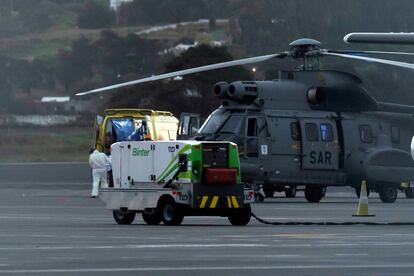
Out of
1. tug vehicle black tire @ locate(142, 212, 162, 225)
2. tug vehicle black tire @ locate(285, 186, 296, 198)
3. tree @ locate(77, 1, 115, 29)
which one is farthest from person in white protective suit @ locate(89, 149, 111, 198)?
tree @ locate(77, 1, 115, 29)

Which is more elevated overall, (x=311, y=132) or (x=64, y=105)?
(x=64, y=105)

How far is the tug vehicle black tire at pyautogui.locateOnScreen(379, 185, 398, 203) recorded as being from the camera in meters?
40.2

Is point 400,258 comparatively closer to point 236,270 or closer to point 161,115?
point 236,270

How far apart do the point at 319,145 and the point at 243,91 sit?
287cm

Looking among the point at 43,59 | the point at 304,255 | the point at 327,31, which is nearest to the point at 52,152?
the point at 327,31

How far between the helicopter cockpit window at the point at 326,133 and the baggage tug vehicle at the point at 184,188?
1156cm

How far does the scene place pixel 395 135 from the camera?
4106cm

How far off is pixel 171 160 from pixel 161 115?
18192 mm

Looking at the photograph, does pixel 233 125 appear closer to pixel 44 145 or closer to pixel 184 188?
pixel 184 188

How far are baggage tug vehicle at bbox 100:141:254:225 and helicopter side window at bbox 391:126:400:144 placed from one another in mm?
13517

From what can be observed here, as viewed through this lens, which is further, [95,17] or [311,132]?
[95,17]

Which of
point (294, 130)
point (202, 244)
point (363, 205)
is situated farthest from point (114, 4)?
point (202, 244)

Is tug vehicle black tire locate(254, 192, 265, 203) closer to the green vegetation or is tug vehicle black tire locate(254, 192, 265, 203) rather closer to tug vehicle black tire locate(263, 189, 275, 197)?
tug vehicle black tire locate(263, 189, 275, 197)

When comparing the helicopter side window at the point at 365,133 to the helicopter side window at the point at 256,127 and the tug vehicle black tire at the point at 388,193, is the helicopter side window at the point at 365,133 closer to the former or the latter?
the tug vehicle black tire at the point at 388,193
